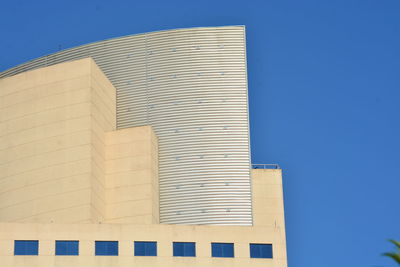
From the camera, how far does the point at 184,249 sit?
354 ft

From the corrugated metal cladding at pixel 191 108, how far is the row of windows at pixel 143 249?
10266 mm

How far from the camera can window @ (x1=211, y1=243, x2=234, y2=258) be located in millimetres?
108375

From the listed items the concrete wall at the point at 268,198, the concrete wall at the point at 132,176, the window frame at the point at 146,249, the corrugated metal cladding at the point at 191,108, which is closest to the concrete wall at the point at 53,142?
the concrete wall at the point at 132,176

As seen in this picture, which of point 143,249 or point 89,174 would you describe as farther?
point 89,174

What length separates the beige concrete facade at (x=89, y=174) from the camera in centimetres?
10881

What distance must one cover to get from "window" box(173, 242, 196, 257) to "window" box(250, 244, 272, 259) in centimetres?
608

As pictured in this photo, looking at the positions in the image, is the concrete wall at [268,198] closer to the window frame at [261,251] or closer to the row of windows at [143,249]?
the window frame at [261,251]

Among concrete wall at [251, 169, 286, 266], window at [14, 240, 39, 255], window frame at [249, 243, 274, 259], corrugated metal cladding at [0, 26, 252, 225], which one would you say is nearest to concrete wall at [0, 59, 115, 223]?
corrugated metal cladding at [0, 26, 252, 225]

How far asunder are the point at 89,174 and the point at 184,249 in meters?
14.1

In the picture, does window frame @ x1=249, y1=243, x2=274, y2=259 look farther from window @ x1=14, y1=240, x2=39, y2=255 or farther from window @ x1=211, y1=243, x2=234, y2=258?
window @ x1=14, y1=240, x2=39, y2=255

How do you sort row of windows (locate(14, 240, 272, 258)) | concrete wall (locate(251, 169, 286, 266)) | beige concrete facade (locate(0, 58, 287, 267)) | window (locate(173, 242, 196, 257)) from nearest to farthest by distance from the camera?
row of windows (locate(14, 240, 272, 258)) < window (locate(173, 242, 196, 257)) < beige concrete facade (locate(0, 58, 287, 267)) < concrete wall (locate(251, 169, 286, 266))

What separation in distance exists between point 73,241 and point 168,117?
80.0ft

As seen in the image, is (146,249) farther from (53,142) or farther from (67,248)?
(53,142)

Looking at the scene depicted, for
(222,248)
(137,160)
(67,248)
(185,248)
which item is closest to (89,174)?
(137,160)
